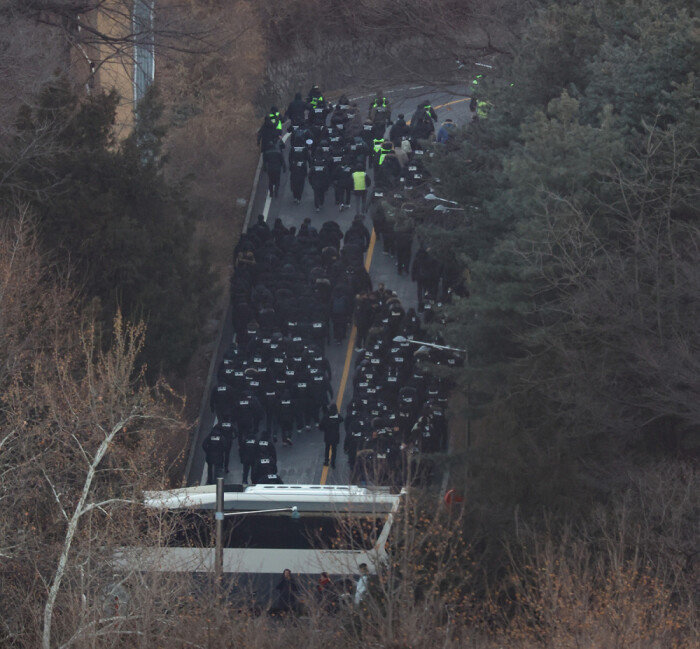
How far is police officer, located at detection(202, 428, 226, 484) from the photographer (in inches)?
963

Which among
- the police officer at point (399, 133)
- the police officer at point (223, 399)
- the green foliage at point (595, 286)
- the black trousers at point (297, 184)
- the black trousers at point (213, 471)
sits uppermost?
the police officer at point (399, 133)

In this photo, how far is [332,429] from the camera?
25.1 meters

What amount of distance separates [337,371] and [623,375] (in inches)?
405

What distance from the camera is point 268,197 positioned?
3838cm

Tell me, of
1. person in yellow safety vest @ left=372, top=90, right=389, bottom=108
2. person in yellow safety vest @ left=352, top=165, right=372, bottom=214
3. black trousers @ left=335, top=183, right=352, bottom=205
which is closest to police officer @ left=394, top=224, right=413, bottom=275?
person in yellow safety vest @ left=352, top=165, right=372, bottom=214

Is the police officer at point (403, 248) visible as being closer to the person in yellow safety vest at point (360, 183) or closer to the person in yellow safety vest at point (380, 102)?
the person in yellow safety vest at point (360, 183)

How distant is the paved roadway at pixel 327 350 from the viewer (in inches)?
1020

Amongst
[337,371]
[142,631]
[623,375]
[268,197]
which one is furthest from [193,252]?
[142,631]

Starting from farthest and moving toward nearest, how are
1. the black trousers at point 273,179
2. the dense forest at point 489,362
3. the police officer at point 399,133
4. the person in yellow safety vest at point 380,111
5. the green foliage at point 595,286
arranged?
the person in yellow safety vest at point 380,111 → the police officer at point 399,133 → the black trousers at point 273,179 → the green foliage at point 595,286 → the dense forest at point 489,362

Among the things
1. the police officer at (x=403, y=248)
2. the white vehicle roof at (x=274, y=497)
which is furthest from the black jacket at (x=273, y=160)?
the white vehicle roof at (x=274, y=497)

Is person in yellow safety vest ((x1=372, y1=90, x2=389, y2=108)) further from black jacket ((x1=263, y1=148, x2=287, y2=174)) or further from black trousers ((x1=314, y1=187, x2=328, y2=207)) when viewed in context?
black trousers ((x1=314, y1=187, x2=328, y2=207))

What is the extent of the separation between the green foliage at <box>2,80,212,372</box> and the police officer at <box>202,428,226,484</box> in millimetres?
3504

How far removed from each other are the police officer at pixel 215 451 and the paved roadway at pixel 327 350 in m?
0.69

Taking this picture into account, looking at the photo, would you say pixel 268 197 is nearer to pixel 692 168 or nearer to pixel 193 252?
pixel 193 252
